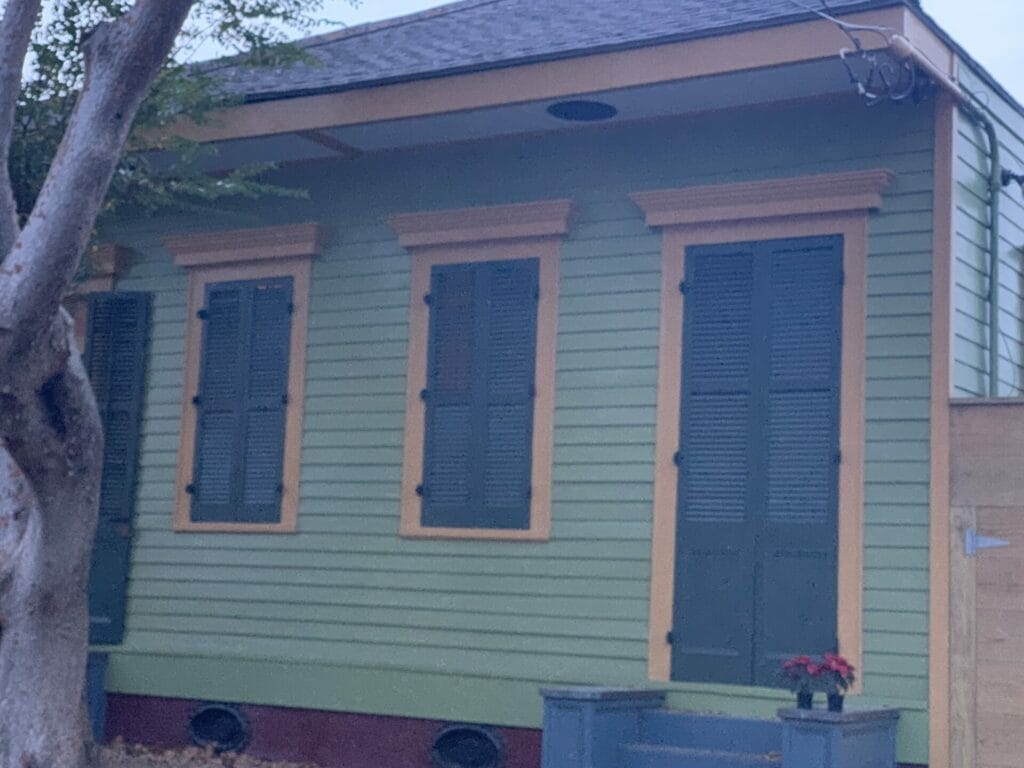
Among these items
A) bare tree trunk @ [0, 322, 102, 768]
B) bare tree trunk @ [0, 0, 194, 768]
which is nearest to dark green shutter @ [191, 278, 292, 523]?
bare tree trunk @ [0, 0, 194, 768]

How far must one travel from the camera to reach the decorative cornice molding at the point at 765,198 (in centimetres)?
851

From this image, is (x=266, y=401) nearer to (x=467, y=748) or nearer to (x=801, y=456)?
(x=467, y=748)

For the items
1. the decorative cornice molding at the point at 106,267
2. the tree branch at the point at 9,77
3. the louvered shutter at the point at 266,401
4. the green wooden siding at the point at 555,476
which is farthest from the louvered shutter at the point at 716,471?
the decorative cornice molding at the point at 106,267

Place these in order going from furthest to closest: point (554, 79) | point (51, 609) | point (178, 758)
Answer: point (178, 758)
point (554, 79)
point (51, 609)

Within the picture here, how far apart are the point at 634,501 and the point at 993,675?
2.24 m

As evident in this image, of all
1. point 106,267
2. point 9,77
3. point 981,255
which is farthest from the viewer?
point 106,267

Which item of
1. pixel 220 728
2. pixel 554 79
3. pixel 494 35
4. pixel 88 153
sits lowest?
pixel 220 728

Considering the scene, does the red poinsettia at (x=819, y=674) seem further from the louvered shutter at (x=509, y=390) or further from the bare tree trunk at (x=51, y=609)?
the bare tree trunk at (x=51, y=609)

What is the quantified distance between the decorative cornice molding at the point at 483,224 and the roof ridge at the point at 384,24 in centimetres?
234

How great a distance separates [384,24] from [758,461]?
5.09 m

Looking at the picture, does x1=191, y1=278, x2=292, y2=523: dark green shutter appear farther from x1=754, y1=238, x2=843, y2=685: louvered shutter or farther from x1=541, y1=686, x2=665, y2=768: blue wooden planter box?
x1=754, y1=238, x2=843, y2=685: louvered shutter

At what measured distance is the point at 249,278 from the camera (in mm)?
10758

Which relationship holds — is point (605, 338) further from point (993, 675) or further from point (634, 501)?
point (993, 675)

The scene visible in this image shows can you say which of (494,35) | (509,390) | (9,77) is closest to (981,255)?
(509,390)
